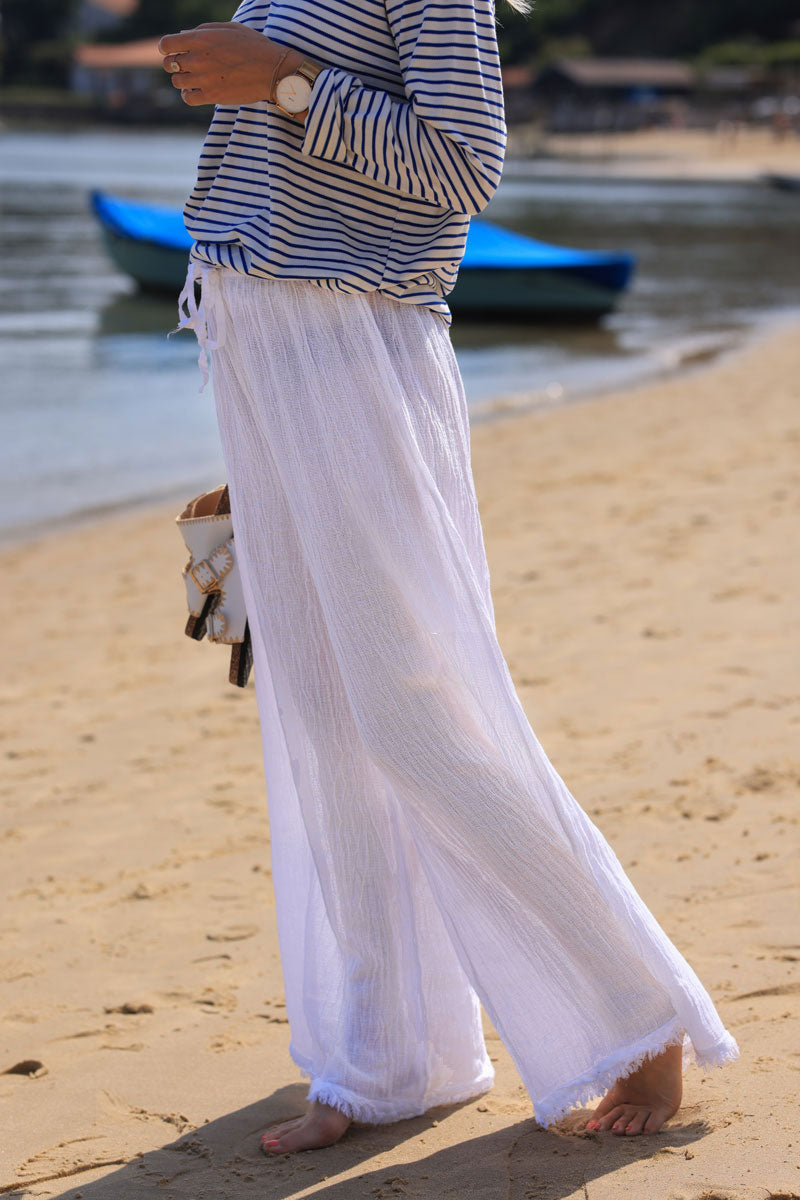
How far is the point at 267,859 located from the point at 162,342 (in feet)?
39.1

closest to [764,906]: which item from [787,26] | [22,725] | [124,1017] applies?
[124,1017]

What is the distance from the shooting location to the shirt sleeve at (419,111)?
1559mm

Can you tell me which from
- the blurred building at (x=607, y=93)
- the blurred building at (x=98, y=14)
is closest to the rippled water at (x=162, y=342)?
the blurred building at (x=607, y=93)

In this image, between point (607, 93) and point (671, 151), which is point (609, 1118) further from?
point (607, 93)

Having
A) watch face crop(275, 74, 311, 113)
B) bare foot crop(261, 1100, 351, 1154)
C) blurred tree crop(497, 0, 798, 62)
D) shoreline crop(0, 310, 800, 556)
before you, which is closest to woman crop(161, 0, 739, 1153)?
watch face crop(275, 74, 311, 113)

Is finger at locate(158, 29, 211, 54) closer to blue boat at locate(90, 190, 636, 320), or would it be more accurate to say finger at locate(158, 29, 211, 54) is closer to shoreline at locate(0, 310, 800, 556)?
shoreline at locate(0, 310, 800, 556)

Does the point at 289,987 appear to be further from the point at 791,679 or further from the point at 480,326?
the point at 480,326

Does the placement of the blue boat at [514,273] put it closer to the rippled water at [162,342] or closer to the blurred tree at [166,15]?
the rippled water at [162,342]

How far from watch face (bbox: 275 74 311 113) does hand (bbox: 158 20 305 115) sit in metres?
0.01

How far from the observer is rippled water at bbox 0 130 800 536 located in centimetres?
881

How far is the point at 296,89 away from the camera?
158 cm

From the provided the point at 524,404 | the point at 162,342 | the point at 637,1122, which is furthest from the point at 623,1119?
the point at 162,342

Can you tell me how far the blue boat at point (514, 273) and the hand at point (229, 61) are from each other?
44.3 feet

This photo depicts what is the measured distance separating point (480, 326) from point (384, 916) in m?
14.3
